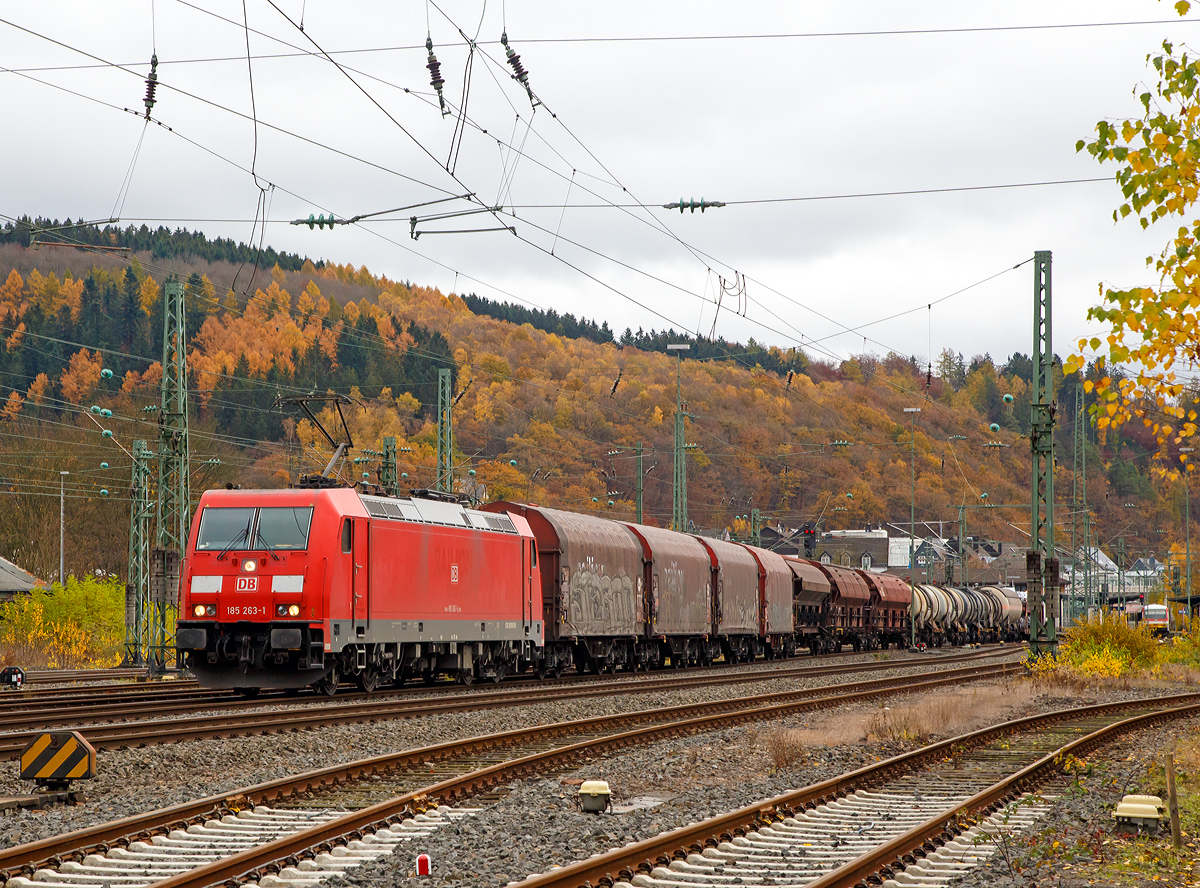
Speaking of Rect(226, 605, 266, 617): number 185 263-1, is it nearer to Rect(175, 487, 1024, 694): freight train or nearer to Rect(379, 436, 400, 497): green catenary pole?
Rect(175, 487, 1024, 694): freight train

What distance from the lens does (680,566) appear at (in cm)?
3578

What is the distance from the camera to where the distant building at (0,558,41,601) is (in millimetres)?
52031

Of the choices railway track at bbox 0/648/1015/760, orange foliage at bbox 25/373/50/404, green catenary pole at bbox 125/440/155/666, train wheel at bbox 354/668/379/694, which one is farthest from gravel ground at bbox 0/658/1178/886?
orange foliage at bbox 25/373/50/404

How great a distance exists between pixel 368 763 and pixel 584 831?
3702 millimetres

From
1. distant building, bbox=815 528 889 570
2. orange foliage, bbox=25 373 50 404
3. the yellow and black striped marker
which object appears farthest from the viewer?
distant building, bbox=815 528 889 570

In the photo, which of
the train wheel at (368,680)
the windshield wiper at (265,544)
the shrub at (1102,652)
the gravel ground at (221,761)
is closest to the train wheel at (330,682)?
the train wheel at (368,680)

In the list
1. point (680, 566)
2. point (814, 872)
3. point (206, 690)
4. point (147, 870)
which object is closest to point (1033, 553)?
point (680, 566)

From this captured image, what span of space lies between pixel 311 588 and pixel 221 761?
7097 millimetres

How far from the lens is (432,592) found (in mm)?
24062

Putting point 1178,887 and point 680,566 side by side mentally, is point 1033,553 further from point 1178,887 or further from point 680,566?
point 1178,887

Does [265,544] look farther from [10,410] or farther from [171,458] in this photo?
[10,410]

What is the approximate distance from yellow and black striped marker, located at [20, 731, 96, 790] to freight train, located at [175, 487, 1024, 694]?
9.09 m

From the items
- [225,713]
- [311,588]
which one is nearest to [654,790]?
[225,713]

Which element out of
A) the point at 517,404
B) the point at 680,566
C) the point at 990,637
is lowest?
the point at 990,637
